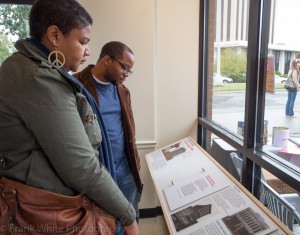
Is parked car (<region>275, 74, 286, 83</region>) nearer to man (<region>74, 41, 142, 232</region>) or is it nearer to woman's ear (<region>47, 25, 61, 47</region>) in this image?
man (<region>74, 41, 142, 232</region>)

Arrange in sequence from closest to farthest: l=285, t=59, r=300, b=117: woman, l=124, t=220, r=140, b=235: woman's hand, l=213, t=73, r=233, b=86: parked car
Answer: l=124, t=220, r=140, b=235: woman's hand < l=285, t=59, r=300, b=117: woman < l=213, t=73, r=233, b=86: parked car

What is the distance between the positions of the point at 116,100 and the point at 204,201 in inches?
32.9

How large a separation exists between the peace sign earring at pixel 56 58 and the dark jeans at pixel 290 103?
1.31m

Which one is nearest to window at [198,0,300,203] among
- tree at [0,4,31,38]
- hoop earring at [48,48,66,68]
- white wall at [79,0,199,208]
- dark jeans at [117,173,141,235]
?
white wall at [79,0,199,208]

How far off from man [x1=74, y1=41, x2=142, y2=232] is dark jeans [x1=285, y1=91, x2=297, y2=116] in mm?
981

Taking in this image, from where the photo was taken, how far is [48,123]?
2.31 ft

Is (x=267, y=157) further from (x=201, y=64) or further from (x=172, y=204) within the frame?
(x=201, y=64)

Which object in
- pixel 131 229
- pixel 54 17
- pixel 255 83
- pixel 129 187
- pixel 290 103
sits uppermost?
pixel 54 17

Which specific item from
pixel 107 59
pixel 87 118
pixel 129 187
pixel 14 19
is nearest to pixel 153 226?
pixel 129 187

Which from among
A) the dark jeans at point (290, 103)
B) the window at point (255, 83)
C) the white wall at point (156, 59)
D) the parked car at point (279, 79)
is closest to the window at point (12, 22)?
the white wall at point (156, 59)

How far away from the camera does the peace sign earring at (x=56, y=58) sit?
31.0 inches

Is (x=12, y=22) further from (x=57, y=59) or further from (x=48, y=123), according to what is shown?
(x=48, y=123)

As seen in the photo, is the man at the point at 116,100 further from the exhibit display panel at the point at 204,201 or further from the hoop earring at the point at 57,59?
the hoop earring at the point at 57,59

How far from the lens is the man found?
5.50 ft
